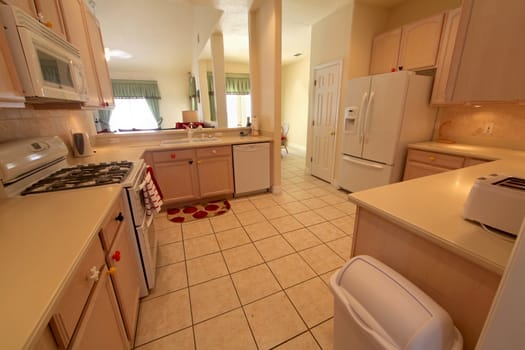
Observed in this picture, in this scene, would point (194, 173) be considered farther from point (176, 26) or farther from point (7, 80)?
point (176, 26)

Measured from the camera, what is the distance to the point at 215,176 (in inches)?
116

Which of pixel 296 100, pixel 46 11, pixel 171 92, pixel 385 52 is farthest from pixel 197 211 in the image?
pixel 171 92

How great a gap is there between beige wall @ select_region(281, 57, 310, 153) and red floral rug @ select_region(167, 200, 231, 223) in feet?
13.3

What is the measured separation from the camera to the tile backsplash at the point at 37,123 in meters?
1.41

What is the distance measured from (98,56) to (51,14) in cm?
82

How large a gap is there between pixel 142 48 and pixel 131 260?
6.51 m

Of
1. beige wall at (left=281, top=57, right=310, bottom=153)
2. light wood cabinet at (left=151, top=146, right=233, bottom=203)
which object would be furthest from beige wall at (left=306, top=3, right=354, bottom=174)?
beige wall at (left=281, top=57, right=310, bottom=153)

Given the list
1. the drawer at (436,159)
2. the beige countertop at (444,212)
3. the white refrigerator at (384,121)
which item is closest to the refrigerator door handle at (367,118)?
the white refrigerator at (384,121)

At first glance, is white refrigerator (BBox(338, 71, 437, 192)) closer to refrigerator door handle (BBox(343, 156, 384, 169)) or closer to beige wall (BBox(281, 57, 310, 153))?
refrigerator door handle (BBox(343, 156, 384, 169))

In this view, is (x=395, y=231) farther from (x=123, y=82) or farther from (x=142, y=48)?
(x=123, y=82)

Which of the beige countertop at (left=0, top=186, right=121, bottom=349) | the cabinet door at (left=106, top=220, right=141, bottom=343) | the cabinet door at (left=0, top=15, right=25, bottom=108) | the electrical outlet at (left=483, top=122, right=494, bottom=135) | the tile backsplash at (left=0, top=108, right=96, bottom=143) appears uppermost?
the cabinet door at (left=0, top=15, right=25, bottom=108)

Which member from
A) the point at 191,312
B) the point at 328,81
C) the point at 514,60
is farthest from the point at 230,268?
the point at 328,81

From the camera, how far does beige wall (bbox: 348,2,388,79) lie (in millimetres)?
3016

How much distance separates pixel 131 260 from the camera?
136cm
